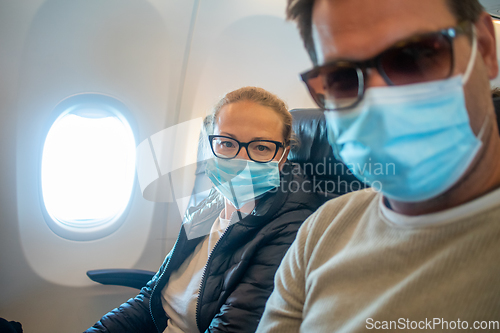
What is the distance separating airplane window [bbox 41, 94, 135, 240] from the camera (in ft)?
6.22

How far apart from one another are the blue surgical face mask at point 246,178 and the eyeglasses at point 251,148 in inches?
1.0

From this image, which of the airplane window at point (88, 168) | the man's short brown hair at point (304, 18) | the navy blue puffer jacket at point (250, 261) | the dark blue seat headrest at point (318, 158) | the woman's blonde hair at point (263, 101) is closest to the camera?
the man's short brown hair at point (304, 18)

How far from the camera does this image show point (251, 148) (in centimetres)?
122

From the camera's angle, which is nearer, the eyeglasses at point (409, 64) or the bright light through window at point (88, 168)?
the eyeglasses at point (409, 64)

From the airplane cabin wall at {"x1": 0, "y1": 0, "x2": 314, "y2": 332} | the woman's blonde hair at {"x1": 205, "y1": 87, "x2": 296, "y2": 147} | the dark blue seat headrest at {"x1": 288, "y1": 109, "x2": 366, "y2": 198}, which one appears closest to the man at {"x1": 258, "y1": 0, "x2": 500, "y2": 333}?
the dark blue seat headrest at {"x1": 288, "y1": 109, "x2": 366, "y2": 198}

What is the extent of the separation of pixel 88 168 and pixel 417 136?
2.22 m

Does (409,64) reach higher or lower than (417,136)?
higher

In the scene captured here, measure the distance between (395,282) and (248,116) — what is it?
0.90m

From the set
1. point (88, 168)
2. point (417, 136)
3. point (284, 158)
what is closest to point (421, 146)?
point (417, 136)

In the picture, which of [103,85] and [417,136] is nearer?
[417,136]

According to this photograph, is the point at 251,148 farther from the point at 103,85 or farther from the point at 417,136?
the point at 103,85

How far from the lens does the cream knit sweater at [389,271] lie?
0.41 m

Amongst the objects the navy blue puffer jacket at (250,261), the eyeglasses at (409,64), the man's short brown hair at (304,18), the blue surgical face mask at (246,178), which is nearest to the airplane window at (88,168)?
the navy blue puffer jacket at (250,261)

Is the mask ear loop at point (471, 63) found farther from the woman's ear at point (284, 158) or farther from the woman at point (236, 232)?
the woman's ear at point (284, 158)
